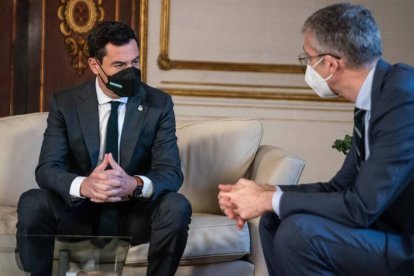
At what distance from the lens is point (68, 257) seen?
1.85 metres

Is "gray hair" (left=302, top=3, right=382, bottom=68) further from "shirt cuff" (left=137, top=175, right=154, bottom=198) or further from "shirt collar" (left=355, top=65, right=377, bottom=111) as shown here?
"shirt cuff" (left=137, top=175, right=154, bottom=198)

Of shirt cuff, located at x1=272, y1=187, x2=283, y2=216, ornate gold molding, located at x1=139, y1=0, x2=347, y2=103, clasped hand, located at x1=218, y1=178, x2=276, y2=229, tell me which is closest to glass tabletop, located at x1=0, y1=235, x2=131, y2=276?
clasped hand, located at x1=218, y1=178, x2=276, y2=229

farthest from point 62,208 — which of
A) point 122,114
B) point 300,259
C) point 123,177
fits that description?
point 300,259

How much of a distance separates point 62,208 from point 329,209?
98 cm

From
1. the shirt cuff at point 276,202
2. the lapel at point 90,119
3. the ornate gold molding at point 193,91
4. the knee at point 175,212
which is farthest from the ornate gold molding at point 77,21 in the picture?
the shirt cuff at point 276,202

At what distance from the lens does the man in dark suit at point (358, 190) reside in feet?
5.39

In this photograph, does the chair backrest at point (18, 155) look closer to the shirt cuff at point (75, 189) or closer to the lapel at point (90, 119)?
the lapel at point (90, 119)

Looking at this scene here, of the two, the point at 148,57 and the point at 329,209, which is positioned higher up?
the point at 148,57

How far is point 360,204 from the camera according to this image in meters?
1.65

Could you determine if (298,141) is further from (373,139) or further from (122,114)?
(373,139)

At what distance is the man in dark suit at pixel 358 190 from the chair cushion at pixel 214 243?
58 cm

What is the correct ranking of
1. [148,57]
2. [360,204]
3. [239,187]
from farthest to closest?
1. [148,57]
2. [239,187]
3. [360,204]

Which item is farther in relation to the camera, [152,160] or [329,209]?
[152,160]

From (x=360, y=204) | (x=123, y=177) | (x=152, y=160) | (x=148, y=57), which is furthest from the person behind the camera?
(x=148, y=57)
